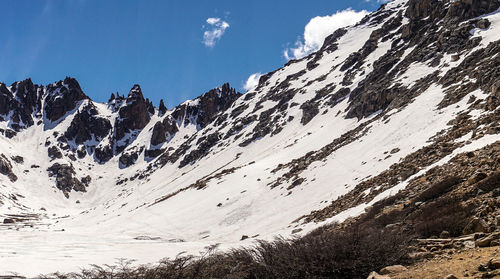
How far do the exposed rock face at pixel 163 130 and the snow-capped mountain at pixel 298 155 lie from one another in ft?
41.0

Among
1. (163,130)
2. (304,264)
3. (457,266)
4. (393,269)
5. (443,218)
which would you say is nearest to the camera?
(457,266)

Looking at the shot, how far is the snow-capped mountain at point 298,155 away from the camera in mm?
20500

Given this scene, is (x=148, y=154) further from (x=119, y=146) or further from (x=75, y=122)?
(x=75, y=122)

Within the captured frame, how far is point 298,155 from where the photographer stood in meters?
55.4

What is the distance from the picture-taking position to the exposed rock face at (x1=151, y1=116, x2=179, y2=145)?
183950 mm

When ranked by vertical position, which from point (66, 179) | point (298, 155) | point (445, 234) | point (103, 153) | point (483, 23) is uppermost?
point (103, 153)

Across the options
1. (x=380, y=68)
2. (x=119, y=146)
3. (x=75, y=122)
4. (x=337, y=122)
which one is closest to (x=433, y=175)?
(x=337, y=122)

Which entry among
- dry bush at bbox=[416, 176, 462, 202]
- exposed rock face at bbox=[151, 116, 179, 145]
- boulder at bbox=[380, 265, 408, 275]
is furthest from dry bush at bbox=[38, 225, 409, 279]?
exposed rock face at bbox=[151, 116, 179, 145]

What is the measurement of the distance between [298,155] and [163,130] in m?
143

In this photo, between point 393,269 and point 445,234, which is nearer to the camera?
point 393,269

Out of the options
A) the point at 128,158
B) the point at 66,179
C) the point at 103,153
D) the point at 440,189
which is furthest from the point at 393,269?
the point at 103,153

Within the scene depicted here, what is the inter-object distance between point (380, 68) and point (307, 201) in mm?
57375

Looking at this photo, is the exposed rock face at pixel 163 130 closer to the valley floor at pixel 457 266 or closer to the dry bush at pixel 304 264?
the dry bush at pixel 304 264

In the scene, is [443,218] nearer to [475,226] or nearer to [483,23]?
[475,226]
